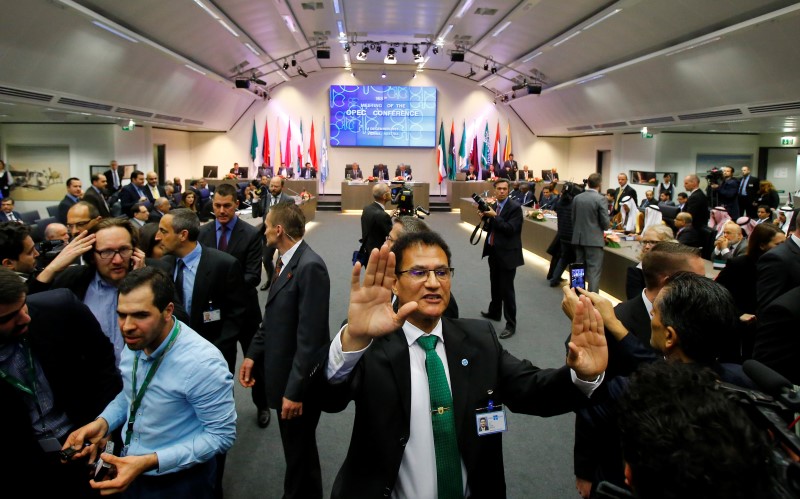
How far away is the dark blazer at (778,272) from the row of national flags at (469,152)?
19.8 meters

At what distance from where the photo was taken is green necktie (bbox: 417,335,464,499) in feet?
5.56

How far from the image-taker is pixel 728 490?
91 centimetres

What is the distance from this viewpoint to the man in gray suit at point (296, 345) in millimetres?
2807

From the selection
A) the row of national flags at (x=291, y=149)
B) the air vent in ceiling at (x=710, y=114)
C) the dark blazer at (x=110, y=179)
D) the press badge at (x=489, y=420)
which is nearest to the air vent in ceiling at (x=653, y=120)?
the air vent in ceiling at (x=710, y=114)

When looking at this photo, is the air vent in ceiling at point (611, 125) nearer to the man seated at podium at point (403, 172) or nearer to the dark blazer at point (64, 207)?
the man seated at podium at point (403, 172)

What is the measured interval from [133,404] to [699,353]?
193 centimetres

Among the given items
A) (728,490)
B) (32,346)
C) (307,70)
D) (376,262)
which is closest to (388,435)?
(376,262)

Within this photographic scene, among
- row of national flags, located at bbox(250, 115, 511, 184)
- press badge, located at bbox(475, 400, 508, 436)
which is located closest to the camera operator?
row of national flags, located at bbox(250, 115, 511, 184)

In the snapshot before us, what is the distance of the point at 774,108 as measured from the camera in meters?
11.4

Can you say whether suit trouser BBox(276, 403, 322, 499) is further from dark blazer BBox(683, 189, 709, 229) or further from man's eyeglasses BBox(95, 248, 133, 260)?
dark blazer BBox(683, 189, 709, 229)

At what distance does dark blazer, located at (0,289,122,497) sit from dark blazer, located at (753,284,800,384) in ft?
9.19

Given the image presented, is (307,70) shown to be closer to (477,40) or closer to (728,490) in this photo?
(477,40)

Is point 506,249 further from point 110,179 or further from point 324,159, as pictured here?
point 324,159

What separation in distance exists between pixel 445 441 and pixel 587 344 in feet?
1.67
